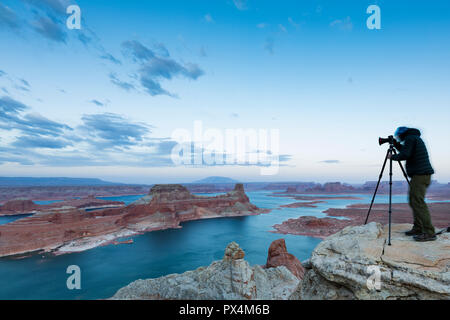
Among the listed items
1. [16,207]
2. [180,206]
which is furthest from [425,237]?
[16,207]

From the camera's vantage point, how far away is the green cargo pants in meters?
3.29

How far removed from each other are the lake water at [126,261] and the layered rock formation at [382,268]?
60.4 feet

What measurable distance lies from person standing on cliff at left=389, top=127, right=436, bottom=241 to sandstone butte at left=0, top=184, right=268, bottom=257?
32781mm

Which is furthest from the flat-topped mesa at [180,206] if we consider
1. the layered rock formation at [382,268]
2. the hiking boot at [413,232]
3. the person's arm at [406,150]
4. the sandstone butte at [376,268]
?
the person's arm at [406,150]

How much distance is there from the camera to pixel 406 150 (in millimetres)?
3324

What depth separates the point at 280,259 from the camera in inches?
622

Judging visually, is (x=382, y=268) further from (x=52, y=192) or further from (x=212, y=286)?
(x=52, y=192)

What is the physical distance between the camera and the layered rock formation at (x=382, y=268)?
2596 mm

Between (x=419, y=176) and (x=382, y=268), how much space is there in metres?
1.71

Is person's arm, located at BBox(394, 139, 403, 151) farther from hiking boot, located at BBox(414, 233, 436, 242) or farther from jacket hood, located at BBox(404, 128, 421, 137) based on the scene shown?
hiking boot, located at BBox(414, 233, 436, 242)

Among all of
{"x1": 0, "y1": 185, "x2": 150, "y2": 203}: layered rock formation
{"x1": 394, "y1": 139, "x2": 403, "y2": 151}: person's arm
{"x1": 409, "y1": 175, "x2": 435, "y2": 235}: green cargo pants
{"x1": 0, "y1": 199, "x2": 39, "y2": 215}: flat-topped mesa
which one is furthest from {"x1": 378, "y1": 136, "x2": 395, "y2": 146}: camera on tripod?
{"x1": 0, "y1": 185, "x2": 150, "y2": 203}: layered rock formation

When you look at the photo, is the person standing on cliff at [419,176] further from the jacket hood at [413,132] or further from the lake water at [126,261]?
the lake water at [126,261]

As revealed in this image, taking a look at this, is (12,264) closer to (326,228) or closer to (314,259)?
(314,259)
